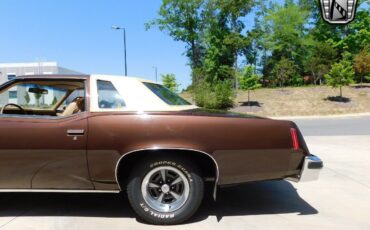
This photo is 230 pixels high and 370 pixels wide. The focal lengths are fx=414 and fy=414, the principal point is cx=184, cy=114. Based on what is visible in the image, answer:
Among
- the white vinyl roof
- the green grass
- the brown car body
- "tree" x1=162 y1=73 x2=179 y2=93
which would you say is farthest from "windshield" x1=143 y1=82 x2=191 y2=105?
"tree" x1=162 y1=73 x2=179 y2=93

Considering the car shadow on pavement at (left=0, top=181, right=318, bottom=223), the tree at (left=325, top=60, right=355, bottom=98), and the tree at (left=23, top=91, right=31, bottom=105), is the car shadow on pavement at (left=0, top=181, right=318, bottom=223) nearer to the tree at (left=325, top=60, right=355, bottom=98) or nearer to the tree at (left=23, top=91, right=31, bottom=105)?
the tree at (left=23, top=91, right=31, bottom=105)

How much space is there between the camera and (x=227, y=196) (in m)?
5.58

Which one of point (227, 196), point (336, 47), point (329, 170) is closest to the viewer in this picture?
point (227, 196)

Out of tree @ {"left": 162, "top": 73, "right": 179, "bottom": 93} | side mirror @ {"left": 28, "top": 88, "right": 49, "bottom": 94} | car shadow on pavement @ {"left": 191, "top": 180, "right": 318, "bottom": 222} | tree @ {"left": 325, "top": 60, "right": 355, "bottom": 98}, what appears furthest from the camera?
tree @ {"left": 162, "top": 73, "right": 179, "bottom": 93}

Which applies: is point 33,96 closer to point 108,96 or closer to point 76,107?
point 76,107

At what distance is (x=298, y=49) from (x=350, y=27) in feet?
23.2

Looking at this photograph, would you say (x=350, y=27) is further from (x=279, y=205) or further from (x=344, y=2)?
(x=279, y=205)

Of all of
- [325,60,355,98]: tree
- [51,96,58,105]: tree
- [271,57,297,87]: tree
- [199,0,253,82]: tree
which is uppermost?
[199,0,253,82]: tree

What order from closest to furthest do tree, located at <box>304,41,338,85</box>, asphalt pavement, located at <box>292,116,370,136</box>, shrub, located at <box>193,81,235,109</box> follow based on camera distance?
asphalt pavement, located at <box>292,116,370,136</box> < shrub, located at <box>193,81,235,109</box> < tree, located at <box>304,41,338,85</box>

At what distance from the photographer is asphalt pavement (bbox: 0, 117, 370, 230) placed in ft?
14.4

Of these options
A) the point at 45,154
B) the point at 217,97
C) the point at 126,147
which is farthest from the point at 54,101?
the point at 217,97

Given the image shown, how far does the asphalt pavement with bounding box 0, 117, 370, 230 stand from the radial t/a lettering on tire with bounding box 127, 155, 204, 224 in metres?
0.12

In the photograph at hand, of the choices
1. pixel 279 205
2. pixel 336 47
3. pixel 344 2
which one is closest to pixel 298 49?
pixel 336 47

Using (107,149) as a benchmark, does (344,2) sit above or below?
above
